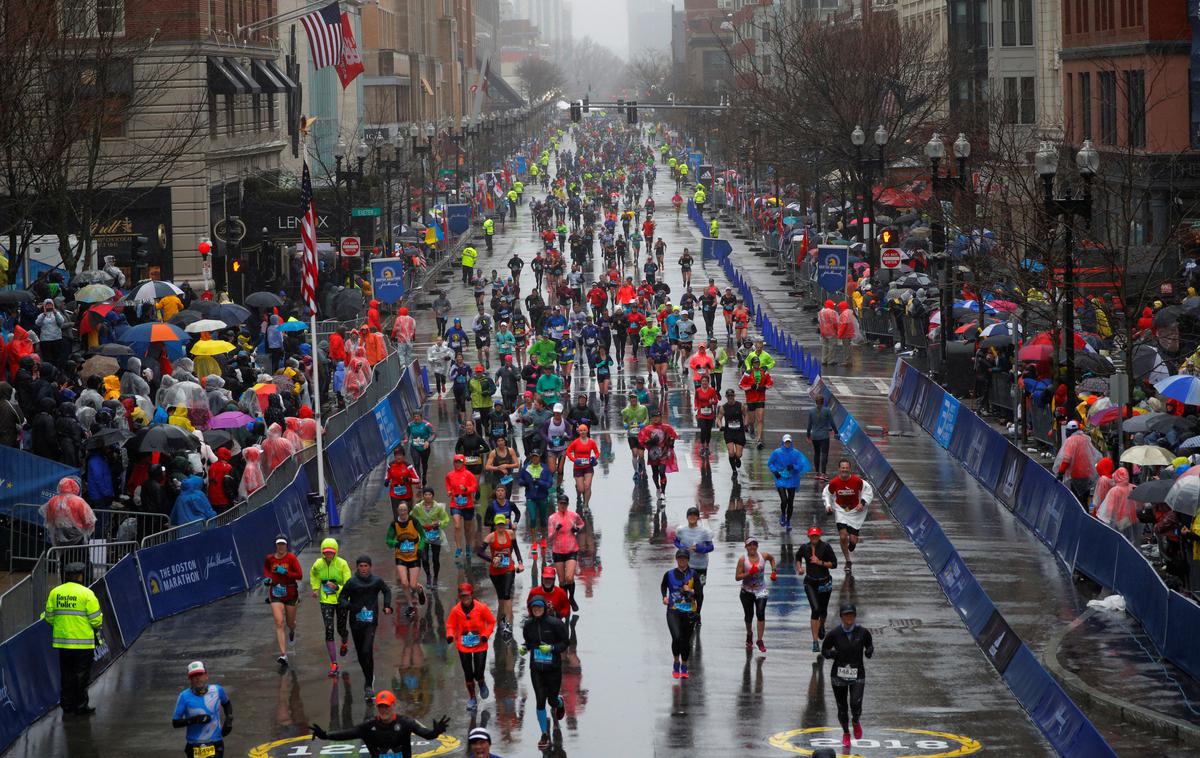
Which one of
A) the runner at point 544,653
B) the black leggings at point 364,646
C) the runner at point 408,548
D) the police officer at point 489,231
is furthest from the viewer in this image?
the police officer at point 489,231

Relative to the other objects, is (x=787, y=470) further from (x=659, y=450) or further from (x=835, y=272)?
(x=835, y=272)

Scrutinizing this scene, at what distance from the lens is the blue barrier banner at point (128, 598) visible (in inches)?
817

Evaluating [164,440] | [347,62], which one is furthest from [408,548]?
[347,62]

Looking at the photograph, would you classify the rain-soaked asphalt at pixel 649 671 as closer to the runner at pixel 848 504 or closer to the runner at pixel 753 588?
the runner at pixel 753 588

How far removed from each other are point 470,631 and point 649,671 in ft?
8.32

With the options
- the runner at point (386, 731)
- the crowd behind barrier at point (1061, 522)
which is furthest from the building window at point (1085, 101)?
the runner at point (386, 731)

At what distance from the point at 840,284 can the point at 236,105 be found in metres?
20.2

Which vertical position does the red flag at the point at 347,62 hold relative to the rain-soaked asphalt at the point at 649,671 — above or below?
above

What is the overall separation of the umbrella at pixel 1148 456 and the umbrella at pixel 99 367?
14655 millimetres

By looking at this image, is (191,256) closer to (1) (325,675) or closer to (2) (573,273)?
(2) (573,273)

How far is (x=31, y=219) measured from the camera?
39.3 m

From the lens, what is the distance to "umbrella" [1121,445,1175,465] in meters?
22.9

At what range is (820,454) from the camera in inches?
1182

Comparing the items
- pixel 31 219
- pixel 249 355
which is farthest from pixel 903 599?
pixel 31 219
